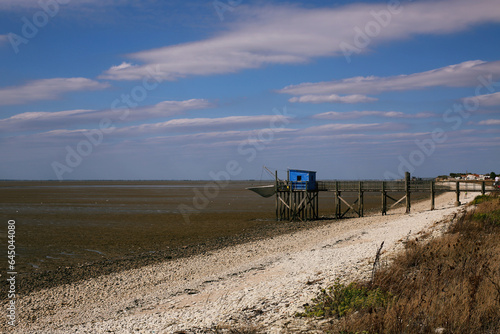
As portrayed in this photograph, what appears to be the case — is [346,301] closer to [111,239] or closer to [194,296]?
[194,296]

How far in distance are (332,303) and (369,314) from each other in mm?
1504

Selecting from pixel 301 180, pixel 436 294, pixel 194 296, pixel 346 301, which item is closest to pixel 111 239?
pixel 194 296

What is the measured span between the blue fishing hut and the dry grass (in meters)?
28.9

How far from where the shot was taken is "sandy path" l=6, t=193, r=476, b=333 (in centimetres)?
940

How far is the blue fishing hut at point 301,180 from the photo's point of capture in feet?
132

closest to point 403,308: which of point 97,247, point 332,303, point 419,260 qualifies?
point 332,303

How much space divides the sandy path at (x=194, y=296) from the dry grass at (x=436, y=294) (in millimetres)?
1277

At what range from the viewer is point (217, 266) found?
17.0 meters

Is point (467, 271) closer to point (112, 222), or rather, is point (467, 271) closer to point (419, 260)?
point (419, 260)

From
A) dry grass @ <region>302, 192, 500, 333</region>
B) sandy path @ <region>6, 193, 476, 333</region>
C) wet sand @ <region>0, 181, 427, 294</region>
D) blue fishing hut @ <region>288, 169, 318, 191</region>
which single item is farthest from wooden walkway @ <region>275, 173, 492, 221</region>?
dry grass @ <region>302, 192, 500, 333</region>

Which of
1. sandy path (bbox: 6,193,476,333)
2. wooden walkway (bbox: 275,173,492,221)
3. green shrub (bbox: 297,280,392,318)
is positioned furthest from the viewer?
wooden walkway (bbox: 275,173,492,221)

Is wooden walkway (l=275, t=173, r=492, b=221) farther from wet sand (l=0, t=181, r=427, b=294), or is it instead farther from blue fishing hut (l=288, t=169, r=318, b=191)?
wet sand (l=0, t=181, r=427, b=294)

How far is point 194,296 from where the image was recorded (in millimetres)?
11789

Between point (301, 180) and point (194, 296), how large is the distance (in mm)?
29499
